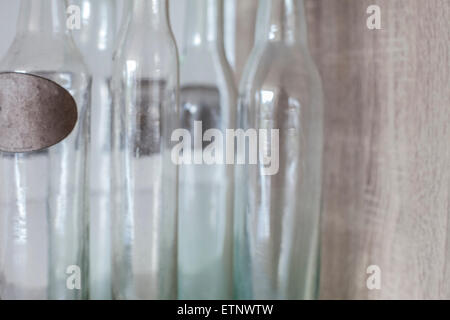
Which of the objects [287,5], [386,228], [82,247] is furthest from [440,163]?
[82,247]

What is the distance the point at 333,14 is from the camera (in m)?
0.49

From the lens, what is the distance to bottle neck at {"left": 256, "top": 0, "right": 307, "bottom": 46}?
45cm

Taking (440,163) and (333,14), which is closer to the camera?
(440,163)

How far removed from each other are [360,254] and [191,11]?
27 cm

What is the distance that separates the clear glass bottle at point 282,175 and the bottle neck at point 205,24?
2.2 inches

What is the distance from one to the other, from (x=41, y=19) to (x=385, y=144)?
0.30m

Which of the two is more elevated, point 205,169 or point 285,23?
point 285,23

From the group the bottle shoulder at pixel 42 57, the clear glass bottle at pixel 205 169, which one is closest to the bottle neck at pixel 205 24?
the clear glass bottle at pixel 205 169

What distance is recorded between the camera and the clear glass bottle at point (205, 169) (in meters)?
0.47

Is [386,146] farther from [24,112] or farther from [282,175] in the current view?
[24,112]

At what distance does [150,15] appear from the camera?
44 cm

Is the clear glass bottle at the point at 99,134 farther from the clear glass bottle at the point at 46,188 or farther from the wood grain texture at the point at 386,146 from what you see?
the wood grain texture at the point at 386,146

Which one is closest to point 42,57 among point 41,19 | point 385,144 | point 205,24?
point 41,19
